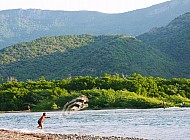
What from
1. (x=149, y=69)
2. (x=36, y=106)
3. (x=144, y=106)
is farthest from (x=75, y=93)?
(x=149, y=69)

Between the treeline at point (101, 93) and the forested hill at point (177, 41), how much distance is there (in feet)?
91.2

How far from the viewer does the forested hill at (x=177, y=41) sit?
136 meters

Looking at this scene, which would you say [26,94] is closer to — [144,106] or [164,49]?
[144,106]

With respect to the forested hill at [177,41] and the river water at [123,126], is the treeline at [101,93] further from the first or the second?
the river water at [123,126]

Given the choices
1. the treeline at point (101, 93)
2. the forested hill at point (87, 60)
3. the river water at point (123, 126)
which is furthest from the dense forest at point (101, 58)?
the river water at point (123, 126)

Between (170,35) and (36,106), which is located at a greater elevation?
(170,35)

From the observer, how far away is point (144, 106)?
297 feet

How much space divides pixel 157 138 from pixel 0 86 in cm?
7877

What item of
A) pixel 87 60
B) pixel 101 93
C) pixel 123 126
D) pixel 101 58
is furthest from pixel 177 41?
pixel 123 126

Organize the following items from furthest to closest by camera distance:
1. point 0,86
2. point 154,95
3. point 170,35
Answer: point 170,35
point 0,86
point 154,95

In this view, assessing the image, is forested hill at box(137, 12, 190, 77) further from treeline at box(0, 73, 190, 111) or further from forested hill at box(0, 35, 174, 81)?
treeline at box(0, 73, 190, 111)

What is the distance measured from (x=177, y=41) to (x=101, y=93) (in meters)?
60.7

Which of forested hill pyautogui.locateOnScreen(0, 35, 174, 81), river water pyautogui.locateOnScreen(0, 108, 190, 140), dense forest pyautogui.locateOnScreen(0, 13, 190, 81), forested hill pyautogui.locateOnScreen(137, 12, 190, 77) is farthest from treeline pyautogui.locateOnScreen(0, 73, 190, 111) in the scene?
river water pyautogui.locateOnScreen(0, 108, 190, 140)

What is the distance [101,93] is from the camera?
94.9m
